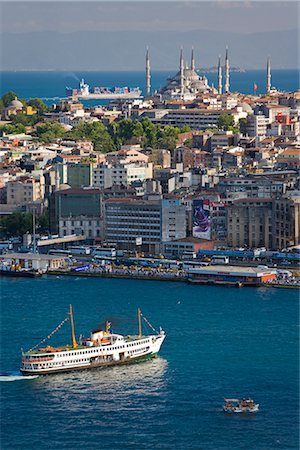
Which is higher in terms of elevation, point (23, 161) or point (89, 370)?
point (23, 161)

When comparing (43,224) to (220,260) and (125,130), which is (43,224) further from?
(125,130)

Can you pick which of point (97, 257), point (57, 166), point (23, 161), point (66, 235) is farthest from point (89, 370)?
point (23, 161)

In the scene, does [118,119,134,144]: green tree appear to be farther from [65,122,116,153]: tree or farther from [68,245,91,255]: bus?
[68,245,91,255]: bus

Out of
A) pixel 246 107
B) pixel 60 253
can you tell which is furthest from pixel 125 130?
pixel 60 253

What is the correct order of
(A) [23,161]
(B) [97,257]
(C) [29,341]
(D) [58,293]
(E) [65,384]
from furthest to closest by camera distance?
1. (A) [23,161]
2. (B) [97,257]
3. (D) [58,293]
4. (C) [29,341]
5. (E) [65,384]

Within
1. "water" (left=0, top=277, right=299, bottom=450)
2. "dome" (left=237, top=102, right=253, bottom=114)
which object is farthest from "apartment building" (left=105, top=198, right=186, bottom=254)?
"dome" (left=237, top=102, right=253, bottom=114)

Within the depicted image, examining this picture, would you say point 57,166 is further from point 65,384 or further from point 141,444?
point 141,444
